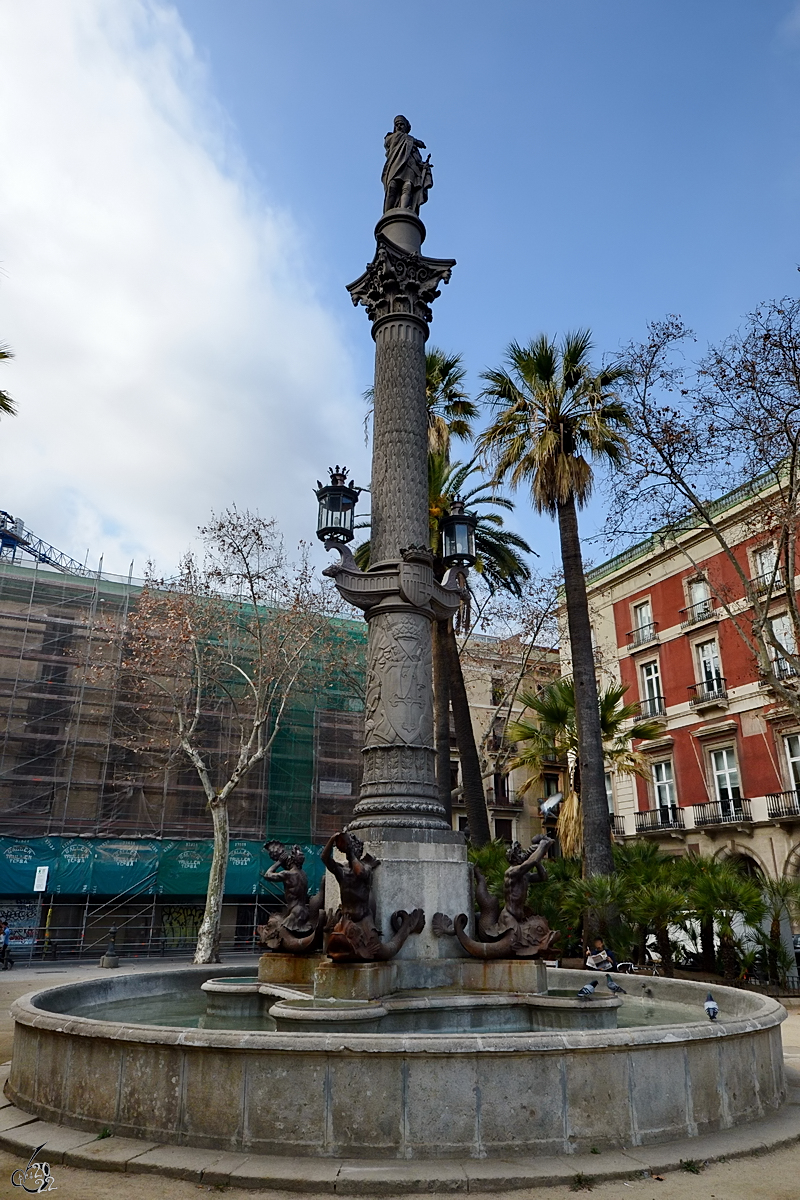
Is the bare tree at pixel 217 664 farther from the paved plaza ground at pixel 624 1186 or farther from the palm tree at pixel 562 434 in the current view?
the paved plaza ground at pixel 624 1186

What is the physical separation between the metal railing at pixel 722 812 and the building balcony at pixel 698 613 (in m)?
6.26

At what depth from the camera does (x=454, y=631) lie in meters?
23.0

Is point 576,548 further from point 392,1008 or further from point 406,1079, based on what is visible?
point 406,1079

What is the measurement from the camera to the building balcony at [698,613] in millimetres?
29495

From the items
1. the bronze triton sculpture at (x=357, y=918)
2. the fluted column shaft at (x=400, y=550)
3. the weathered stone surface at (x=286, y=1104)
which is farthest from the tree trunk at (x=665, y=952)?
the weathered stone surface at (x=286, y=1104)

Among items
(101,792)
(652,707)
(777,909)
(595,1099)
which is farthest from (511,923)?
(652,707)

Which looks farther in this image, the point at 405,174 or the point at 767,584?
the point at 767,584

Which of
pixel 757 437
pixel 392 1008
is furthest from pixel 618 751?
pixel 392 1008

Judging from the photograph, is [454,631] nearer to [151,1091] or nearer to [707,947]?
[707,947]

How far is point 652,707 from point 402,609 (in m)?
25.1

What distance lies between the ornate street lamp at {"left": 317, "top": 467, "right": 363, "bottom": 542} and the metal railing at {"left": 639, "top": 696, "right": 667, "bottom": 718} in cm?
2457

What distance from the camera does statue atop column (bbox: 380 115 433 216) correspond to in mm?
11141

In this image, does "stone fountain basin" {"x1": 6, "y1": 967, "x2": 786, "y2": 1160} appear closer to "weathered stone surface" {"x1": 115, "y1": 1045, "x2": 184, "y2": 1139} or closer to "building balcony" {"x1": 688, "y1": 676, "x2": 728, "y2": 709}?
"weathered stone surface" {"x1": 115, "y1": 1045, "x2": 184, "y2": 1139}

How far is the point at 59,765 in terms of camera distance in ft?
94.7
